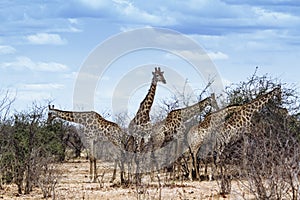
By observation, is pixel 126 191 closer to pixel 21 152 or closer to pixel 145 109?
pixel 21 152

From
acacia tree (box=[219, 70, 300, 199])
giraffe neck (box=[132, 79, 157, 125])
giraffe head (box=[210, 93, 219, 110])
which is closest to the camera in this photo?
acacia tree (box=[219, 70, 300, 199])

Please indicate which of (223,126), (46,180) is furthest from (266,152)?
(223,126)

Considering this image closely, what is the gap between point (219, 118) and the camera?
61.2 ft

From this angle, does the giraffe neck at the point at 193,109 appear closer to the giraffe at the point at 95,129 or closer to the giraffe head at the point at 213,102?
the giraffe head at the point at 213,102

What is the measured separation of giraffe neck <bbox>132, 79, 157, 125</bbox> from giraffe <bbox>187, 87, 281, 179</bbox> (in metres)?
1.28

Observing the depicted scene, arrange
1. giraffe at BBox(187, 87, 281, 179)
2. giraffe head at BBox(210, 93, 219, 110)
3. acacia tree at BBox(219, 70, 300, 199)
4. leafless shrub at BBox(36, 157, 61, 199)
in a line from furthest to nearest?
→ giraffe head at BBox(210, 93, 219, 110)
giraffe at BBox(187, 87, 281, 179)
leafless shrub at BBox(36, 157, 61, 199)
acacia tree at BBox(219, 70, 300, 199)

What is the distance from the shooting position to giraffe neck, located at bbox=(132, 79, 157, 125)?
18.2 m

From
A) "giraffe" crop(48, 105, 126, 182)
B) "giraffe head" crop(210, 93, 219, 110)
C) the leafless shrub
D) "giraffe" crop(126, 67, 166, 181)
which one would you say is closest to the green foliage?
the leafless shrub

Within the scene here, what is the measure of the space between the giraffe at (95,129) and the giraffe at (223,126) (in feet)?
6.33

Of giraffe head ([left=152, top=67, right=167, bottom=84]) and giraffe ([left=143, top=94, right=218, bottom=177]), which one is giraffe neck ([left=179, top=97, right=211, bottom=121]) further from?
giraffe head ([left=152, top=67, right=167, bottom=84])

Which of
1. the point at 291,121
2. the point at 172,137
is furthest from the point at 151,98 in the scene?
the point at 291,121

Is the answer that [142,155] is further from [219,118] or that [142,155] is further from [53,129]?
[53,129]

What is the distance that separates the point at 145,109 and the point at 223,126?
7.16 feet

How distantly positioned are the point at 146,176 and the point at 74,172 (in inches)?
155
